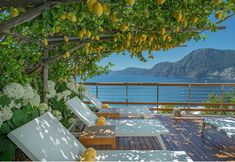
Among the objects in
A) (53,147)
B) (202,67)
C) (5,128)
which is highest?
(202,67)

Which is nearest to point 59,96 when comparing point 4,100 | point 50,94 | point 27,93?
point 50,94

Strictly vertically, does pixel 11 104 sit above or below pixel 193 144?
above

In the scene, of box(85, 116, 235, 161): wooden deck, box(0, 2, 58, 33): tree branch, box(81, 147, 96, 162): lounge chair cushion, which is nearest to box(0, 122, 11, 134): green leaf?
box(81, 147, 96, 162): lounge chair cushion

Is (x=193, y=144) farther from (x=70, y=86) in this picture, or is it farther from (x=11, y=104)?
(x=11, y=104)

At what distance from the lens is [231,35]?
1372 inches

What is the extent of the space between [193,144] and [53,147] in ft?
9.85

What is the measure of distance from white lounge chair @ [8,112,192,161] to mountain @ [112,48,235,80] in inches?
940

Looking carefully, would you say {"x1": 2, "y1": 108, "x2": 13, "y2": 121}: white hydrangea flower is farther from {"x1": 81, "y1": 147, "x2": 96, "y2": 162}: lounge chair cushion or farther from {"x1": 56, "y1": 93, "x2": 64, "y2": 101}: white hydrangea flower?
{"x1": 56, "y1": 93, "x2": 64, "y2": 101}: white hydrangea flower

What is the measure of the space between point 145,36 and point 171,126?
318cm

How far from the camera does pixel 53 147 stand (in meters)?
2.81

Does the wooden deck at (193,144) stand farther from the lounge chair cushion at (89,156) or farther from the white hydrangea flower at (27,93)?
the white hydrangea flower at (27,93)

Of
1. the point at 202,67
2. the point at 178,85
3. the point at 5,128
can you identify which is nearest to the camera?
the point at 5,128

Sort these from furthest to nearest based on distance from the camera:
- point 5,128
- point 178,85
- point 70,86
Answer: point 178,85, point 70,86, point 5,128

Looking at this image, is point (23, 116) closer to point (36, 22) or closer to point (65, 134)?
point (65, 134)
